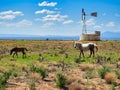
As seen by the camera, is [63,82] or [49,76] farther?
[49,76]

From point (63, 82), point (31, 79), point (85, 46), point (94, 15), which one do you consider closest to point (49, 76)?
point (31, 79)

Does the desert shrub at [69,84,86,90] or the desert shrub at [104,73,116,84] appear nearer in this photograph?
the desert shrub at [69,84,86,90]

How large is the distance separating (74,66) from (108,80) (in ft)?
23.5

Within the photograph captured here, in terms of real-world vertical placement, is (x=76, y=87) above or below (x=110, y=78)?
below

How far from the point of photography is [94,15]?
72438 millimetres

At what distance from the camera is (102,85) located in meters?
20.3

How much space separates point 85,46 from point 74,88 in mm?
19446

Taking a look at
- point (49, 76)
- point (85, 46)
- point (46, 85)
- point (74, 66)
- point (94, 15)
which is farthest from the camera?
point (94, 15)

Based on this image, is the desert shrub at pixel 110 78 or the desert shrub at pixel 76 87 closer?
the desert shrub at pixel 76 87

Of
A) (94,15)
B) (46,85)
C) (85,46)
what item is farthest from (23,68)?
(94,15)

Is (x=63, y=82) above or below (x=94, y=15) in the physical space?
below

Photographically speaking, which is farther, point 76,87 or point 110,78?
point 110,78

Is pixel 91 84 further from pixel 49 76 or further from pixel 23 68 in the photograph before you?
pixel 23 68

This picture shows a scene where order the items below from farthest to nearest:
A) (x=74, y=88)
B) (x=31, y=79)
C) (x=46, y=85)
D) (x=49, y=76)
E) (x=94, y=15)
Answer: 1. (x=94, y=15)
2. (x=49, y=76)
3. (x=31, y=79)
4. (x=46, y=85)
5. (x=74, y=88)
